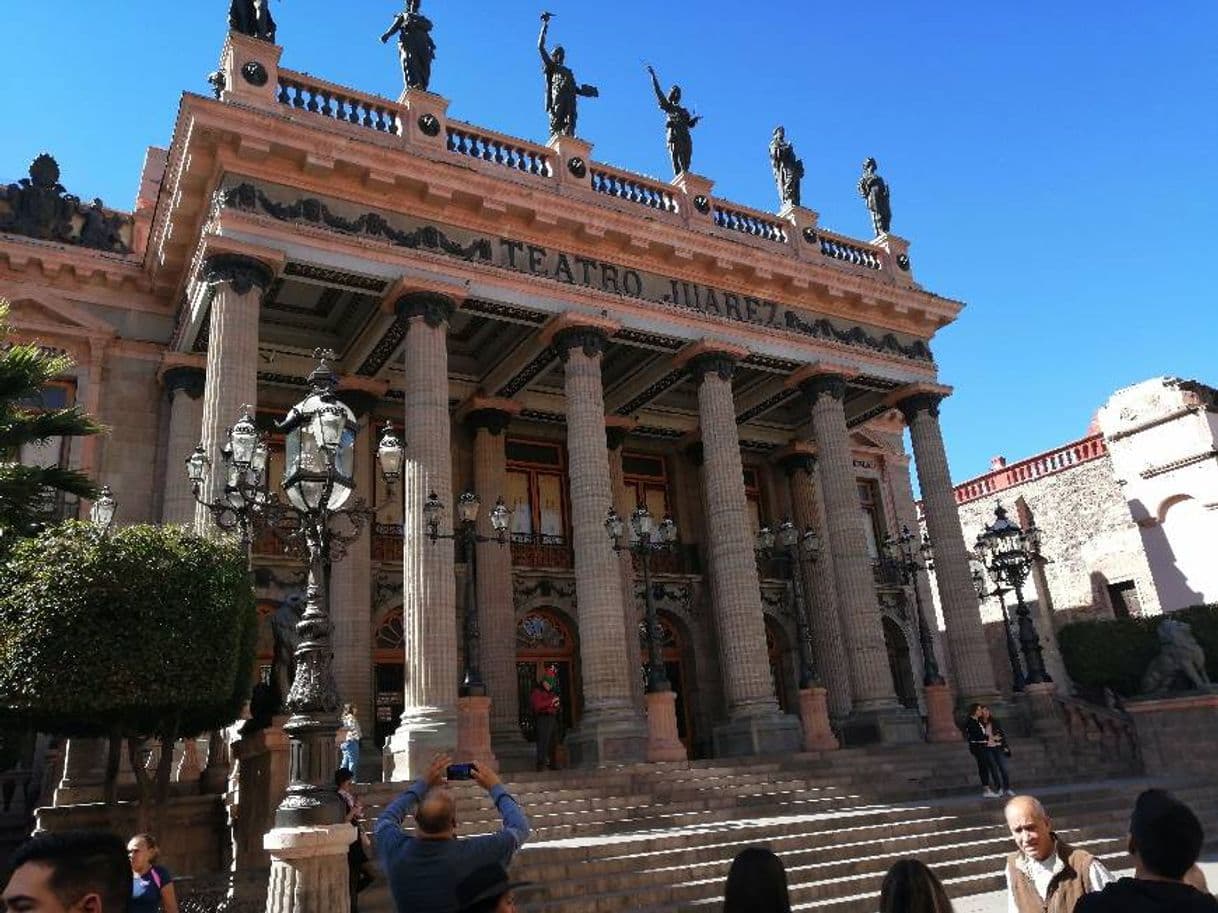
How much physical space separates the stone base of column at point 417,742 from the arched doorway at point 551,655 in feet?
22.0

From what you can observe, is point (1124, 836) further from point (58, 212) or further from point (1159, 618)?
point (58, 212)

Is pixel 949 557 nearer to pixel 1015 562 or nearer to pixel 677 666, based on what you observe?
pixel 1015 562

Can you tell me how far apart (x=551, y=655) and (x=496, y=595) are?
2.65m

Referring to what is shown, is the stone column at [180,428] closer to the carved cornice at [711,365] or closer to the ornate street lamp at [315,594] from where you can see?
the ornate street lamp at [315,594]

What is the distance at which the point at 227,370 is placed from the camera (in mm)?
14227

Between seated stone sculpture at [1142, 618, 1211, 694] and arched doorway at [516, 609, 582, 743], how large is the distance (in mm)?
12165

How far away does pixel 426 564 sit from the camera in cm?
1462

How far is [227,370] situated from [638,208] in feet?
30.1

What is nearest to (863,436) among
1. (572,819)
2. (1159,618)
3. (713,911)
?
(1159,618)

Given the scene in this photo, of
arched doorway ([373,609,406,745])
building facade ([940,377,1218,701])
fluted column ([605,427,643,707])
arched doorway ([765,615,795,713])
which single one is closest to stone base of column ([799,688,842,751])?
fluted column ([605,427,643,707])

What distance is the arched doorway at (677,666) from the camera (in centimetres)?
2262

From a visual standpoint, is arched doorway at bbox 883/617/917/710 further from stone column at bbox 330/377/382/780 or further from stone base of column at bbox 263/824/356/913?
stone base of column at bbox 263/824/356/913

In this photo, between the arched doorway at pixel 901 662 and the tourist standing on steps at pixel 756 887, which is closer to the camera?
the tourist standing on steps at pixel 756 887

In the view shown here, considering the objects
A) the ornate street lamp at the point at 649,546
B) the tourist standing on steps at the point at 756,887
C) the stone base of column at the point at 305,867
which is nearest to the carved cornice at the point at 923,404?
the ornate street lamp at the point at 649,546
